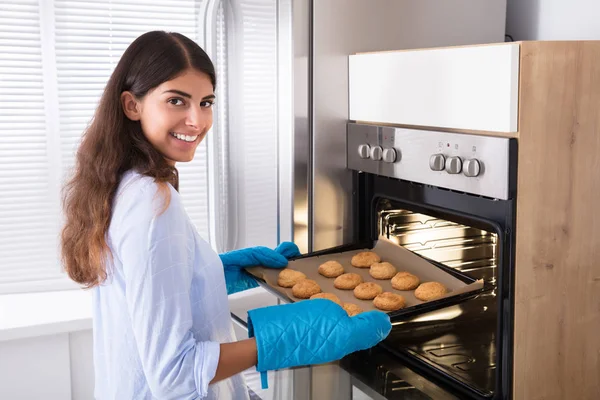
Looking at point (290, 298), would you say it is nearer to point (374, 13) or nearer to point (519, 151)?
point (519, 151)

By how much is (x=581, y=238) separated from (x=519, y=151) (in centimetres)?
26

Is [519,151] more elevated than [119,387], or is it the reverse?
[519,151]

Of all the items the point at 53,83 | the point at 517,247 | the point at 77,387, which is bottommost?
the point at 77,387

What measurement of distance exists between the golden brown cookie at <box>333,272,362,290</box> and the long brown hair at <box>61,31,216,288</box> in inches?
22.4

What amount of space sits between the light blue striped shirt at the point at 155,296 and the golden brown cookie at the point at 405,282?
0.53 m

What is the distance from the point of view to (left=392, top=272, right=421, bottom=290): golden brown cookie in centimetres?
163

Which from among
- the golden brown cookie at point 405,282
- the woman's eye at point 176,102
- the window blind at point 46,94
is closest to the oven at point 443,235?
the golden brown cookie at point 405,282

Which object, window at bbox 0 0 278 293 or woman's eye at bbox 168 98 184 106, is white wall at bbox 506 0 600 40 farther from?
woman's eye at bbox 168 98 184 106

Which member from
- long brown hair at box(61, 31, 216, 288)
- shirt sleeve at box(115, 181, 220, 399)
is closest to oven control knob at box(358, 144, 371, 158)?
long brown hair at box(61, 31, 216, 288)

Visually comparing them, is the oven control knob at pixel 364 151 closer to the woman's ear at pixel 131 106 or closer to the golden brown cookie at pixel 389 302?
the golden brown cookie at pixel 389 302

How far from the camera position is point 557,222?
1412 mm

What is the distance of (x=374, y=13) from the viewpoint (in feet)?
6.06

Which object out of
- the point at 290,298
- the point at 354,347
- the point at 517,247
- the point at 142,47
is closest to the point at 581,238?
the point at 517,247

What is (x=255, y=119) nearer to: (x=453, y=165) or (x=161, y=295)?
(x=453, y=165)
